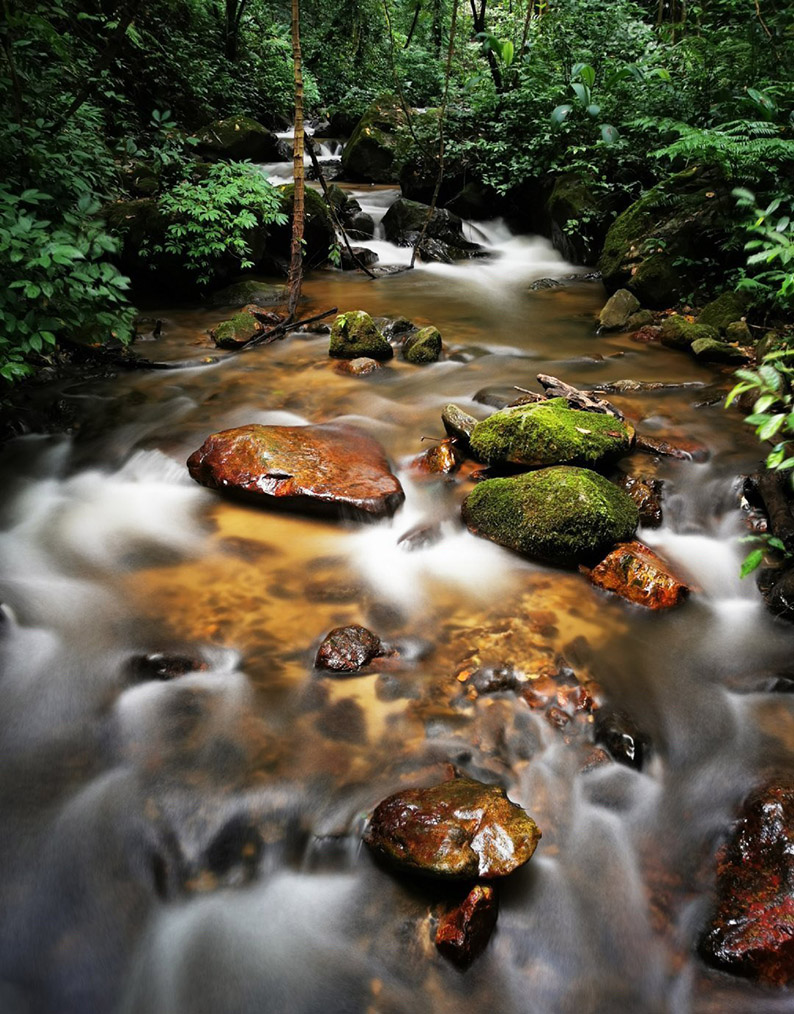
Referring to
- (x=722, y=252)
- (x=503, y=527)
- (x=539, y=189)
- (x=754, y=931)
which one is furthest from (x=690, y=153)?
(x=754, y=931)

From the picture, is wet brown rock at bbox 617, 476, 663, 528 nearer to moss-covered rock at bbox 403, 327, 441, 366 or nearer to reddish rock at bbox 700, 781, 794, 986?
reddish rock at bbox 700, 781, 794, 986

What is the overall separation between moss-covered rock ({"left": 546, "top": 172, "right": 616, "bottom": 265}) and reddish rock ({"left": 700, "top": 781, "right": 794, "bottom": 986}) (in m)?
10.1

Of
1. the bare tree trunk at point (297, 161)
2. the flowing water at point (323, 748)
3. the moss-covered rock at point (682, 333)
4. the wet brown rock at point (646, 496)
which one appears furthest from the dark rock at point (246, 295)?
the wet brown rock at point (646, 496)

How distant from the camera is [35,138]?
4258mm

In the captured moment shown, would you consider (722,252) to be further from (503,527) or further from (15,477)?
(15,477)

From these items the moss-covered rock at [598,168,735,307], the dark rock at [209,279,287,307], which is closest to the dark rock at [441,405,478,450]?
the moss-covered rock at [598,168,735,307]

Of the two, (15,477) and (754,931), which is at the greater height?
(754,931)

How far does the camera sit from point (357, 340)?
703 centimetres

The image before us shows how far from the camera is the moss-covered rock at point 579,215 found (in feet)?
33.8

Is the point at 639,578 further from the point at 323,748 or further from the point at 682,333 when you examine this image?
the point at 682,333

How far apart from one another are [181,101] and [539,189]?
822 centimetres

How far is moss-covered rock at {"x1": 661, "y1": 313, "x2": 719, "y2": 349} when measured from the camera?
6988mm

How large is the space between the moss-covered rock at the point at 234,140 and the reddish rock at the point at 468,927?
46.0 ft

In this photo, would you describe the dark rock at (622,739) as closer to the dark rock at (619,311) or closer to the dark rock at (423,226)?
the dark rock at (619,311)
